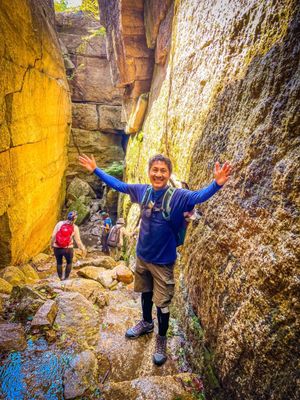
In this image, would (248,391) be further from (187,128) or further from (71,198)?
(71,198)

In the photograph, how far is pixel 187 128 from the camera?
4.12 meters

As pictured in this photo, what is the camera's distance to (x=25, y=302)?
3.28m

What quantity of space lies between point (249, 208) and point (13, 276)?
6358 mm

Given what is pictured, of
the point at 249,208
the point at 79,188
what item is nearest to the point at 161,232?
the point at 249,208

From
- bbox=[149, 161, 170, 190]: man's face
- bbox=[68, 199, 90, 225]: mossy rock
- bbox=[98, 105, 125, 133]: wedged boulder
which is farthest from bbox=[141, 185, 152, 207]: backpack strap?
bbox=[98, 105, 125, 133]: wedged boulder

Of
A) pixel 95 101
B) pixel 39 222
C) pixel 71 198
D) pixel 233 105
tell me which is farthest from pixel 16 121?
pixel 95 101

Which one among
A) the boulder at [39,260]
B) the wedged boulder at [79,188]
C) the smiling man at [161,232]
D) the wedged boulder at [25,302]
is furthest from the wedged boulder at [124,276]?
the wedged boulder at [79,188]

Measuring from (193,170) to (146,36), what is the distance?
6.88 m

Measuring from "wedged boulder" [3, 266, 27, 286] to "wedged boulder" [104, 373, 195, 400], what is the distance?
4.75 meters

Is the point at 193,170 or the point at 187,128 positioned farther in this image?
the point at 187,128

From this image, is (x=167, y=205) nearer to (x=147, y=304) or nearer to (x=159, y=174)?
(x=159, y=174)

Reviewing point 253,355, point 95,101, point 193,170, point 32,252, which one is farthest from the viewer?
point 95,101

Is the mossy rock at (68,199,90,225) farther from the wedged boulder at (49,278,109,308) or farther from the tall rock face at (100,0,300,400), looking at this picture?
the tall rock face at (100,0,300,400)

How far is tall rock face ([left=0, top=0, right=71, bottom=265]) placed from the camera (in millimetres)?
6152
